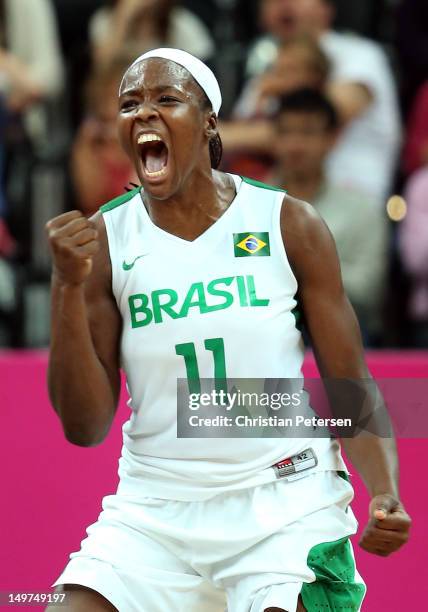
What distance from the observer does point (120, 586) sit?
2791mm

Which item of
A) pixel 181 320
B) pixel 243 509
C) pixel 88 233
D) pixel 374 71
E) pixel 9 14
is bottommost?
pixel 243 509

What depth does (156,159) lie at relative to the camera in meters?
2.91

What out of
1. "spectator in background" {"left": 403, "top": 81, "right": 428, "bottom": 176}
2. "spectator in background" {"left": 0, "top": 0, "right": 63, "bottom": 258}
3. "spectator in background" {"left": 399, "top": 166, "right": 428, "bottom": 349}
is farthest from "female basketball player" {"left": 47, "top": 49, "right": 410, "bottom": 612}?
"spectator in background" {"left": 0, "top": 0, "right": 63, "bottom": 258}

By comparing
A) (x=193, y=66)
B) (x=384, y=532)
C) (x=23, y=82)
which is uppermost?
(x=23, y=82)

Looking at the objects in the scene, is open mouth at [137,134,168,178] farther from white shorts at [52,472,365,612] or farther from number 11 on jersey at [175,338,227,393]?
white shorts at [52,472,365,612]

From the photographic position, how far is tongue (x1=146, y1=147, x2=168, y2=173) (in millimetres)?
2883

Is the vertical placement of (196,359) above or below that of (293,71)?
below

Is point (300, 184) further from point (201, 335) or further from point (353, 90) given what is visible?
point (201, 335)

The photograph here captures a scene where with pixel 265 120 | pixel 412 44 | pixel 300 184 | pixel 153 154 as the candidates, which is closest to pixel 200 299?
pixel 153 154

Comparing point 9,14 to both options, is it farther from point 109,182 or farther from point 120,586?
point 120,586

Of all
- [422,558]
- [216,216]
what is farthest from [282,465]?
[422,558]

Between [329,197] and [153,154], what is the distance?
107 inches

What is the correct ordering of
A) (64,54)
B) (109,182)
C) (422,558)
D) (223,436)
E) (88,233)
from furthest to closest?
1. (64,54)
2. (109,182)
3. (422,558)
4. (223,436)
5. (88,233)

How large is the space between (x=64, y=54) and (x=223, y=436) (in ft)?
12.7
